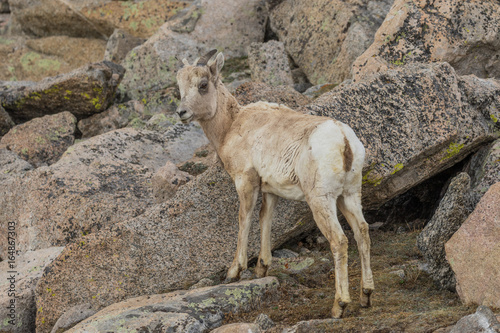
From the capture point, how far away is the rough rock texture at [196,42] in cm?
2105

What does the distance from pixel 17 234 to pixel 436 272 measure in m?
9.04

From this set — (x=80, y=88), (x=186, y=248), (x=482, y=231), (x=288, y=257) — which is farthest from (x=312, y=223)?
(x=80, y=88)

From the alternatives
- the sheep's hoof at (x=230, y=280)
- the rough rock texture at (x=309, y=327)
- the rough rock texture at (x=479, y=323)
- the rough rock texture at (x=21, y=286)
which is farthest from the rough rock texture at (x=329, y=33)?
the rough rock texture at (x=479, y=323)

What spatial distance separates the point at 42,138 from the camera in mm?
18047

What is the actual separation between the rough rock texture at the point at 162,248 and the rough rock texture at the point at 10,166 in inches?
181

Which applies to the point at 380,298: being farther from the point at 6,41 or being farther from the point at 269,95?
the point at 6,41

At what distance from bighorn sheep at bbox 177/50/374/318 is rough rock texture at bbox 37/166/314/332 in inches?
28.9

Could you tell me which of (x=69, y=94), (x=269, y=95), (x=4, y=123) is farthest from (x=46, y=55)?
(x=269, y=95)

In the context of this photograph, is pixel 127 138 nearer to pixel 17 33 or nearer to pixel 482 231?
pixel 482 231

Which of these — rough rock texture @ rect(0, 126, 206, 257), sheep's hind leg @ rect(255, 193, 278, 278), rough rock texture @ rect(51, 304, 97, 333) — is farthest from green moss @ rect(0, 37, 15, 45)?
sheep's hind leg @ rect(255, 193, 278, 278)

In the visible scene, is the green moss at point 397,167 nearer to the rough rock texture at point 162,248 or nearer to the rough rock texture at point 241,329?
the rough rock texture at point 162,248

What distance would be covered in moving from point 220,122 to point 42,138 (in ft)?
27.9

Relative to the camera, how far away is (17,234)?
13.5 meters

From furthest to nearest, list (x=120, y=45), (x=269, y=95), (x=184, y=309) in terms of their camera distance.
→ (x=120, y=45)
(x=269, y=95)
(x=184, y=309)
